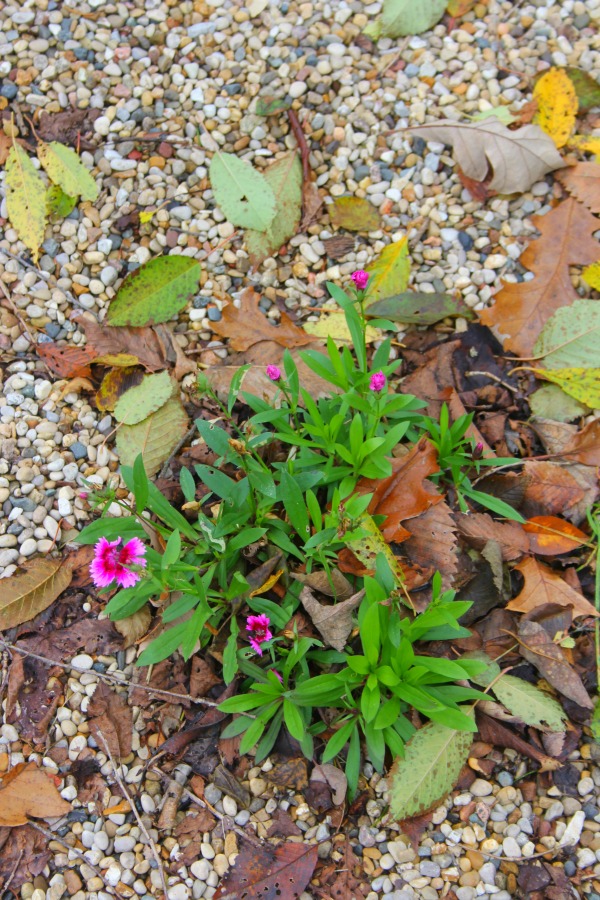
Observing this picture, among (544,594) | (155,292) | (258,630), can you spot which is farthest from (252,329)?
(544,594)

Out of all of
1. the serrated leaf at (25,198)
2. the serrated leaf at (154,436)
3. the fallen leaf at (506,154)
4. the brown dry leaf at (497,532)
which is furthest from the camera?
the fallen leaf at (506,154)

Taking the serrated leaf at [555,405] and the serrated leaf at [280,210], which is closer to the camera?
the serrated leaf at [555,405]

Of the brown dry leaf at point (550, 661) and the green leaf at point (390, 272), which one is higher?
the green leaf at point (390, 272)

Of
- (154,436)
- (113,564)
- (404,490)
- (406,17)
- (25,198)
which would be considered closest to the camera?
(113,564)

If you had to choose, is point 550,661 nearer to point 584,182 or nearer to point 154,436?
point 154,436

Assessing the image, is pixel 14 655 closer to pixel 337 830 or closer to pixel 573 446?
pixel 337 830

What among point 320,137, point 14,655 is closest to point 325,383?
point 320,137

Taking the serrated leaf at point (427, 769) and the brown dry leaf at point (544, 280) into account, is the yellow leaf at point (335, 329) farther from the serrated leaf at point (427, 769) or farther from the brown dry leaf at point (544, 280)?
the serrated leaf at point (427, 769)

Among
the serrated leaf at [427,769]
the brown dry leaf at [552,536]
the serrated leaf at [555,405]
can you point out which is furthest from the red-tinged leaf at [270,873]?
the serrated leaf at [555,405]
